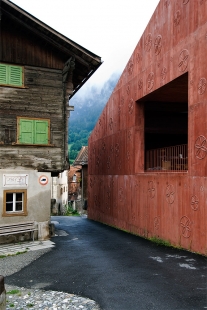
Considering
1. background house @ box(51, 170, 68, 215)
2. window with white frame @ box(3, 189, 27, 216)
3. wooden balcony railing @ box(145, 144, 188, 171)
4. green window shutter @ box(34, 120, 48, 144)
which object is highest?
green window shutter @ box(34, 120, 48, 144)

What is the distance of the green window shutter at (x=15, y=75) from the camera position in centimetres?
1367

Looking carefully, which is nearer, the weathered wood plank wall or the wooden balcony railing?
the wooden balcony railing

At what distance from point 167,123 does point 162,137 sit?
242 centimetres

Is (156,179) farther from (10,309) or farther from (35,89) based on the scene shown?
(10,309)

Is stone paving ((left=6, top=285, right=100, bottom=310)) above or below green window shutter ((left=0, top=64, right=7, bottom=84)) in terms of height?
below

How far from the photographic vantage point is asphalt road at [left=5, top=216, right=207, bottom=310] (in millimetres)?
6746

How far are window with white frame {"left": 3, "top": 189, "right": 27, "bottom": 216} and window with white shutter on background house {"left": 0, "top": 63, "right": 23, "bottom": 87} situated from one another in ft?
15.3

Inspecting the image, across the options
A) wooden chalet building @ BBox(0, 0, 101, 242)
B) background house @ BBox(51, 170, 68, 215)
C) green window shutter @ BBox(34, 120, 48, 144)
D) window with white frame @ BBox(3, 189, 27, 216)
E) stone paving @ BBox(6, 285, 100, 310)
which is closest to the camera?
stone paving @ BBox(6, 285, 100, 310)

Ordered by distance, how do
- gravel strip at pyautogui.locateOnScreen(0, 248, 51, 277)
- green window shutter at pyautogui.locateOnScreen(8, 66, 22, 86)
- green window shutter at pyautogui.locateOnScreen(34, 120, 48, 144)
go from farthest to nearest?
green window shutter at pyautogui.locateOnScreen(34, 120, 48, 144)
green window shutter at pyautogui.locateOnScreen(8, 66, 22, 86)
gravel strip at pyautogui.locateOnScreen(0, 248, 51, 277)

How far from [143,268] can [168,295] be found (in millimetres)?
2311

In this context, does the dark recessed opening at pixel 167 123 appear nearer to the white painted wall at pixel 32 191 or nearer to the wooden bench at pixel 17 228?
the white painted wall at pixel 32 191

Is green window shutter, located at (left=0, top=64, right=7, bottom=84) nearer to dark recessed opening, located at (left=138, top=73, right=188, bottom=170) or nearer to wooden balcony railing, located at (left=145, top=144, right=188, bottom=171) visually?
dark recessed opening, located at (left=138, top=73, right=188, bottom=170)

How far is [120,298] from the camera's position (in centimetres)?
685

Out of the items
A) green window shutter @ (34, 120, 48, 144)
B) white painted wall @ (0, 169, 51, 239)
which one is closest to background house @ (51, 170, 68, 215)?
white painted wall @ (0, 169, 51, 239)
